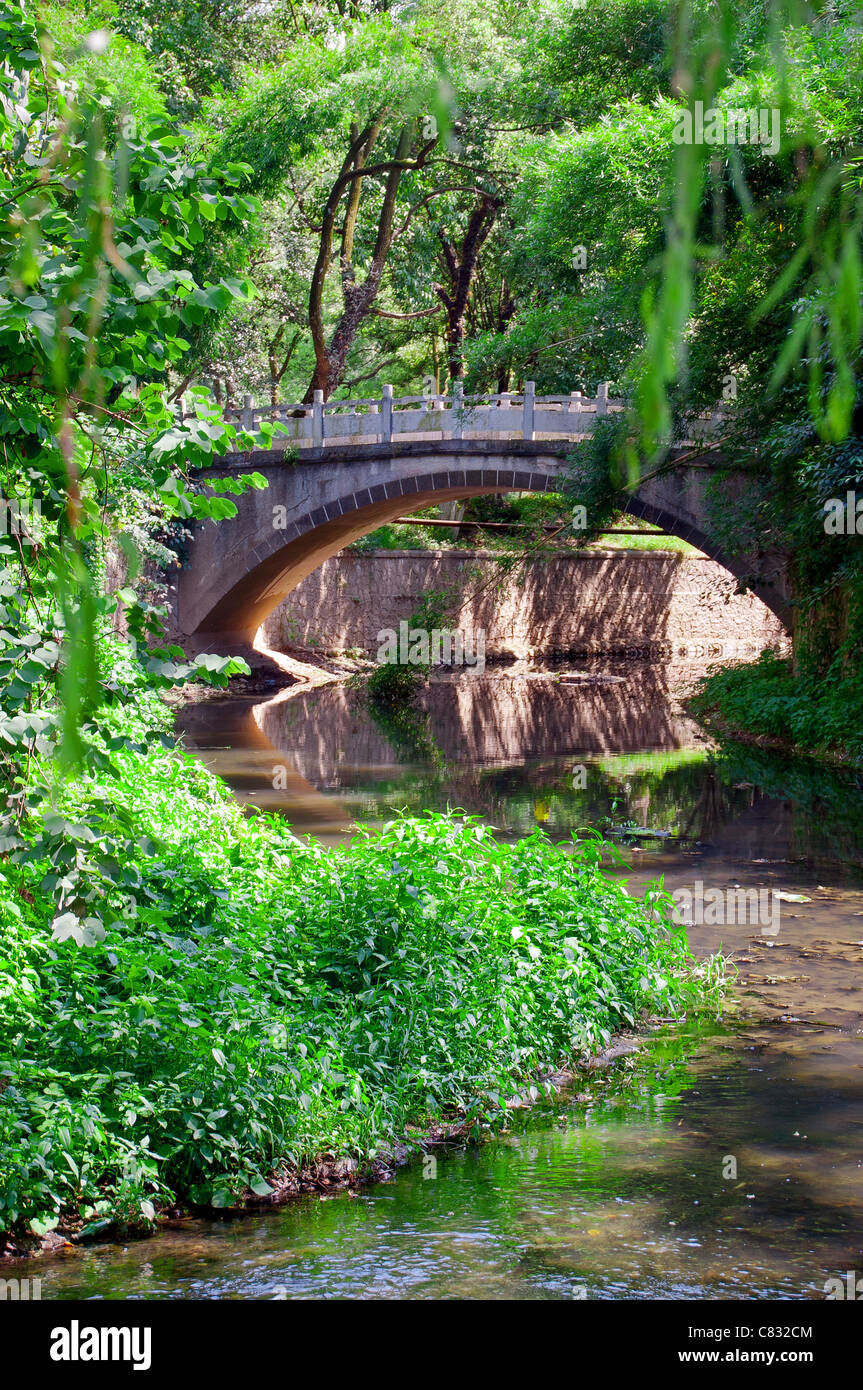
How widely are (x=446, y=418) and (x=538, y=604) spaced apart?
31.0 feet

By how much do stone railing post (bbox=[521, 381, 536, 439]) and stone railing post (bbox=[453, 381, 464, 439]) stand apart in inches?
39.6

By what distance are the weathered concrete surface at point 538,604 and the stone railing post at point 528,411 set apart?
559 cm

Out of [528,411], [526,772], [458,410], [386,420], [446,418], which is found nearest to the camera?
[526,772]

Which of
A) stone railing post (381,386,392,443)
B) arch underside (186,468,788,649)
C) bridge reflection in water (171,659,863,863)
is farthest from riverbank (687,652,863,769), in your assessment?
stone railing post (381,386,392,443)

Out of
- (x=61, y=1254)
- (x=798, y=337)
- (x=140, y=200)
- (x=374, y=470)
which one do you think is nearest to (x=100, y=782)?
(x=61, y=1254)

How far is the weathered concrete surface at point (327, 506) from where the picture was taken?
19297 millimetres

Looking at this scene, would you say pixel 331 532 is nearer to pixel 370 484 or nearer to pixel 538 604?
pixel 370 484

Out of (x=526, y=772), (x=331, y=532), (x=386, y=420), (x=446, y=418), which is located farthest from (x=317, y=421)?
(x=526, y=772)

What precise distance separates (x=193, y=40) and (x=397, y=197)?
4703 millimetres

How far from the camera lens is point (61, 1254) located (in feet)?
12.3

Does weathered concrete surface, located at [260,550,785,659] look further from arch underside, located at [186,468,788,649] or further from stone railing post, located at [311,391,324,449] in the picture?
stone railing post, located at [311,391,324,449]

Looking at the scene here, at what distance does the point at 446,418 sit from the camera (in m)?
21.5

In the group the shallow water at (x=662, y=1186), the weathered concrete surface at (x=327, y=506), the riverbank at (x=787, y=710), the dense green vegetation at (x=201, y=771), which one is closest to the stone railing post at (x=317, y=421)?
the weathered concrete surface at (x=327, y=506)

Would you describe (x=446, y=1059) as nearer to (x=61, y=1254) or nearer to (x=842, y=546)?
(x=61, y=1254)
